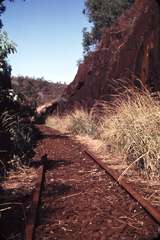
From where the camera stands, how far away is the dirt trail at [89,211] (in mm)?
5066

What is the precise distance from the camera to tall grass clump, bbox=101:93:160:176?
318 inches

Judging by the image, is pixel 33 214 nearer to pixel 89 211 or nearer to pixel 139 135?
pixel 89 211

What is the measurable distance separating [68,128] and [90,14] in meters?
19.9

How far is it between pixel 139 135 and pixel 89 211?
10.6ft

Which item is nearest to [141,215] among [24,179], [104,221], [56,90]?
[104,221]

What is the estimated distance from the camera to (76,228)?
5297mm

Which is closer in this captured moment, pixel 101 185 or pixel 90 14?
pixel 101 185

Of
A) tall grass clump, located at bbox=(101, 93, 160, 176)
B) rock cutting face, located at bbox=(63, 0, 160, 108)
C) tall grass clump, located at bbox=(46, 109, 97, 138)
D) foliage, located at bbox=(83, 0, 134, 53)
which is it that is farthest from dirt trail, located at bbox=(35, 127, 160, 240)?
foliage, located at bbox=(83, 0, 134, 53)

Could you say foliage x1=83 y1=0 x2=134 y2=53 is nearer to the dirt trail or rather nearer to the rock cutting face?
the rock cutting face

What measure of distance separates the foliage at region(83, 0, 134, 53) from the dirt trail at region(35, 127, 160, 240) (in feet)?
105

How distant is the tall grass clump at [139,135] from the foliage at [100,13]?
2912 centimetres

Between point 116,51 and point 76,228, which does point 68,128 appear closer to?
point 116,51

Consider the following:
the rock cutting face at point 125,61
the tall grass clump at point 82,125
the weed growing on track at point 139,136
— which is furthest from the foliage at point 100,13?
the weed growing on track at point 139,136

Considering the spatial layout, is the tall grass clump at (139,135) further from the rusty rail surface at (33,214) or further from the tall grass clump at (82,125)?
the tall grass clump at (82,125)
